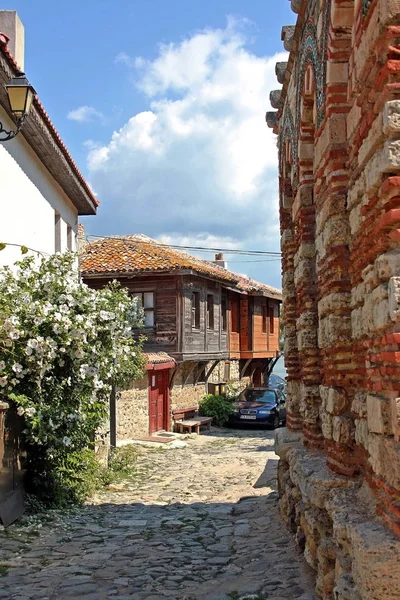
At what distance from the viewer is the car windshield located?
2290 cm

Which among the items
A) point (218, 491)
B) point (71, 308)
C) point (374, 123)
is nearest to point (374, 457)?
point (374, 123)

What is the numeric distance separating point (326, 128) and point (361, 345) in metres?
1.65

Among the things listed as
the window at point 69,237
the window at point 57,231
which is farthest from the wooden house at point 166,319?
the window at point 57,231

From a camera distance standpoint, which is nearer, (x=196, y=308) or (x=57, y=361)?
(x=57, y=361)

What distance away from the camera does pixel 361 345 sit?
4.30 metres

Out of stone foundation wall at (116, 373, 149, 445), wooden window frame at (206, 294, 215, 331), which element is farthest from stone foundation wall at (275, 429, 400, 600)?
wooden window frame at (206, 294, 215, 331)

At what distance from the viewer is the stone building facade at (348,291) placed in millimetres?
3275

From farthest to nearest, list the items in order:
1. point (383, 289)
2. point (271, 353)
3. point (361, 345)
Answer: point (271, 353), point (361, 345), point (383, 289)

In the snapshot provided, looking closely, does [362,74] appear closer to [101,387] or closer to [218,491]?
[101,387]

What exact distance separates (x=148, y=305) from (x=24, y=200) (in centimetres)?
966

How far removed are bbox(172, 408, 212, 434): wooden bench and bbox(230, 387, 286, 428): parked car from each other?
1187 mm

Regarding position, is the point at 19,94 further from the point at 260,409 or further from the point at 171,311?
the point at 260,409

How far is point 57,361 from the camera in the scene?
870 centimetres

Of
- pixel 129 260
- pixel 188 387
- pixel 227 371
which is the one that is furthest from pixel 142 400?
pixel 227 371
